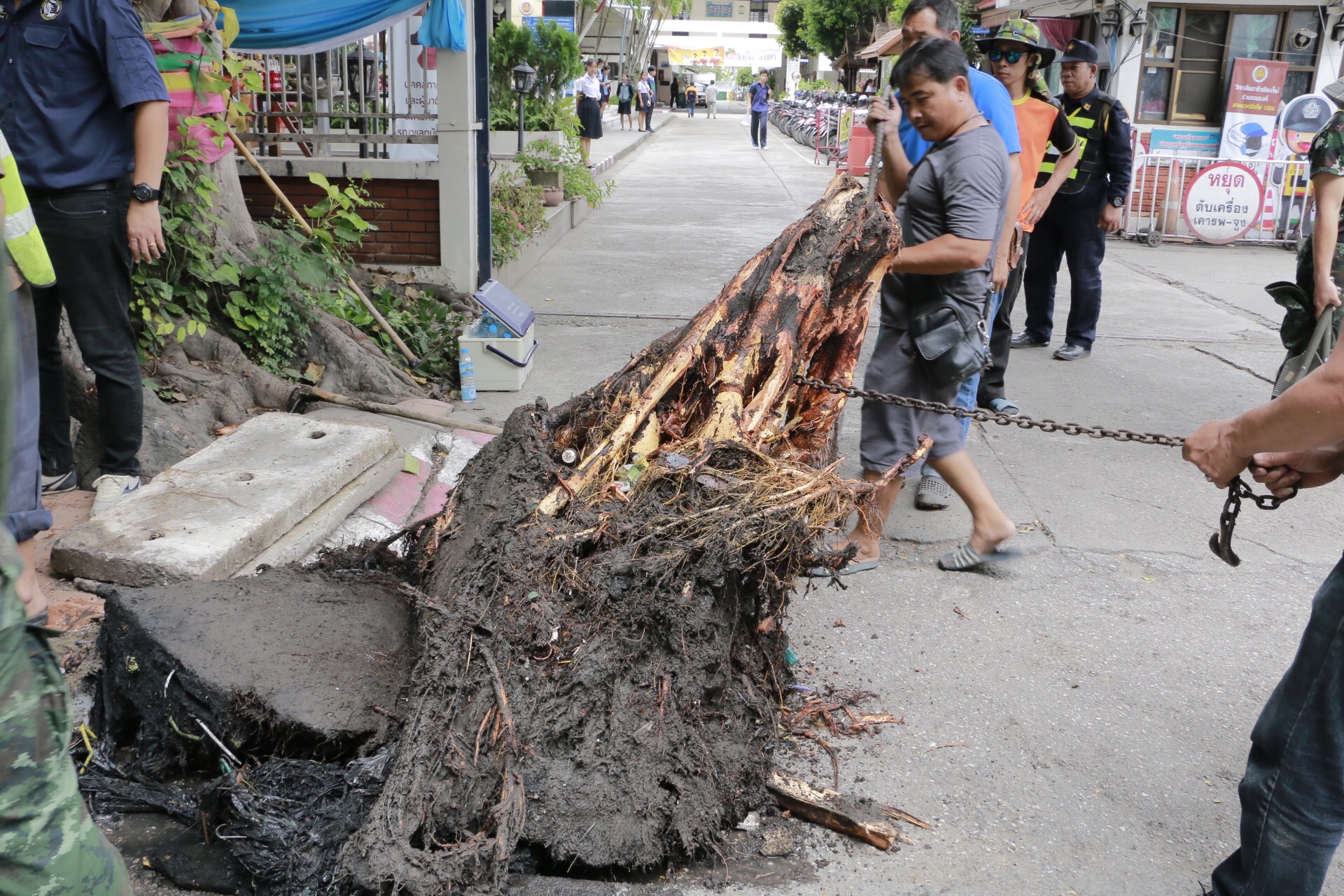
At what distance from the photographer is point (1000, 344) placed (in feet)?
19.5

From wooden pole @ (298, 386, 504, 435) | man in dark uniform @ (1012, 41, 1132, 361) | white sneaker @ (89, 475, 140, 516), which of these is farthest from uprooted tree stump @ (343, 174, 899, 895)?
man in dark uniform @ (1012, 41, 1132, 361)

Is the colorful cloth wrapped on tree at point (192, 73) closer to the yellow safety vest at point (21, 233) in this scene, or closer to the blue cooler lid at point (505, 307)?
the blue cooler lid at point (505, 307)

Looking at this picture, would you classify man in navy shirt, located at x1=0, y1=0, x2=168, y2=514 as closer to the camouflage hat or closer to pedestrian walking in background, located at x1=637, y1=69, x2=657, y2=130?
the camouflage hat

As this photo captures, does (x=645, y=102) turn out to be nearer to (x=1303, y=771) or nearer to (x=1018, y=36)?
(x=1018, y=36)

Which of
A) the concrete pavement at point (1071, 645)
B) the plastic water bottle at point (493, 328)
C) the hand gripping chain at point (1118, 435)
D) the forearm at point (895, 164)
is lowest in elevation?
the concrete pavement at point (1071, 645)

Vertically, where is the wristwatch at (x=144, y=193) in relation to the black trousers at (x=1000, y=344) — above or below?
above

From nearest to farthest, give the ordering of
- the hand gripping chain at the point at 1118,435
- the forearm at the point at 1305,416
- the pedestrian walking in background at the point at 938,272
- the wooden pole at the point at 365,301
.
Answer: the forearm at the point at 1305,416 → the hand gripping chain at the point at 1118,435 → the pedestrian walking in background at the point at 938,272 → the wooden pole at the point at 365,301

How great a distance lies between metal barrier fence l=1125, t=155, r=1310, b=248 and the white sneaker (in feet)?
41.3

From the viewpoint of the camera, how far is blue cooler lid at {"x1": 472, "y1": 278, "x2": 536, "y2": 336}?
19.9 ft

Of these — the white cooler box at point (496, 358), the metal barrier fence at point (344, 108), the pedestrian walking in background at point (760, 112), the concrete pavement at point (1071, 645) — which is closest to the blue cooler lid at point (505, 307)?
the white cooler box at point (496, 358)

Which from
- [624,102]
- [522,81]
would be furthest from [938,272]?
[624,102]

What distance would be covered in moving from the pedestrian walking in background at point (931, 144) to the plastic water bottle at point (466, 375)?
2.61m

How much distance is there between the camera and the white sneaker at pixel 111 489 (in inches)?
150

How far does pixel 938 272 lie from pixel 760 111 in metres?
25.8
